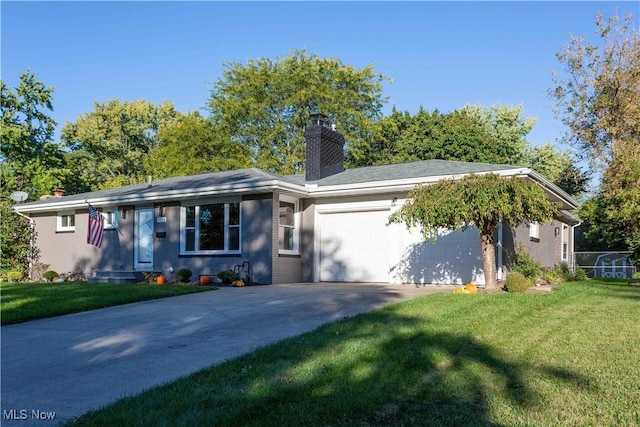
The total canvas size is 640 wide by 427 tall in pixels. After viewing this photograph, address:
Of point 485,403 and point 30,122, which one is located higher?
point 30,122

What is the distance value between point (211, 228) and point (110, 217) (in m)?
4.69

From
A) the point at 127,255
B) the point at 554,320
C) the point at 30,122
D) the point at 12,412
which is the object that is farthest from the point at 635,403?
the point at 30,122

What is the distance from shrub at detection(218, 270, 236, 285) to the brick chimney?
4.30 m

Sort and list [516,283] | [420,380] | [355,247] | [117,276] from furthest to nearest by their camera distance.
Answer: [117,276], [355,247], [516,283], [420,380]

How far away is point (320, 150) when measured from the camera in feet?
58.1

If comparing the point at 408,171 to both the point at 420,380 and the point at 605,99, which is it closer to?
the point at 420,380

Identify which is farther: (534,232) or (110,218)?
(110,218)

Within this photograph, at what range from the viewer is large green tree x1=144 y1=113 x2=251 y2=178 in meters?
34.9

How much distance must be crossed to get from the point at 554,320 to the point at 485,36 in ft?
34.4

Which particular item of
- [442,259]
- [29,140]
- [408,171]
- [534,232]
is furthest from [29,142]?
[534,232]

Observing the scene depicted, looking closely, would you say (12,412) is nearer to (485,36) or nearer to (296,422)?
(296,422)

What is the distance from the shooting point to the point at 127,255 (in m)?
18.2

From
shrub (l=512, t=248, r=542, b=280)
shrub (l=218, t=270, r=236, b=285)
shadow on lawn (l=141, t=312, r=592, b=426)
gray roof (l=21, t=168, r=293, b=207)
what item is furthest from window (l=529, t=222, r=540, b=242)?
shadow on lawn (l=141, t=312, r=592, b=426)

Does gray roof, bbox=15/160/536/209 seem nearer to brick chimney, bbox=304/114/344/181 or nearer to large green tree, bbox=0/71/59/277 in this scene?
brick chimney, bbox=304/114/344/181
